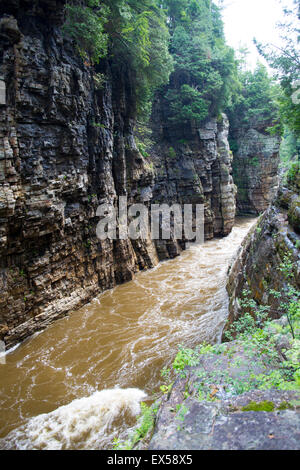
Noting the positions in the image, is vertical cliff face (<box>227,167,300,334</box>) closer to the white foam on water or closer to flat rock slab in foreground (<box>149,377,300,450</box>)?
flat rock slab in foreground (<box>149,377,300,450</box>)

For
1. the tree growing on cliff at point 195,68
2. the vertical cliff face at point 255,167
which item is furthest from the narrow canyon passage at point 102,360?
the vertical cliff face at point 255,167

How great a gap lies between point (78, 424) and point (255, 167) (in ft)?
83.4

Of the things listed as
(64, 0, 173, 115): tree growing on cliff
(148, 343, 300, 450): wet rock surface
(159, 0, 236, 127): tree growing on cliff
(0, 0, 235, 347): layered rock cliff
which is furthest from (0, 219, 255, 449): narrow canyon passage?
(159, 0, 236, 127): tree growing on cliff

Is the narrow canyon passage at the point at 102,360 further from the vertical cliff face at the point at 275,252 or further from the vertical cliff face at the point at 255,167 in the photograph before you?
the vertical cliff face at the point at 255,167

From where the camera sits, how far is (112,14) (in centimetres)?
1052

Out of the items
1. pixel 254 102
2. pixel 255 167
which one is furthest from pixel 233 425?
pixel 254 102

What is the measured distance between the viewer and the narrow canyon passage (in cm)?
537

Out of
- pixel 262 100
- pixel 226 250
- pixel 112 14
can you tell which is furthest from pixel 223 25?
pixel 226 250

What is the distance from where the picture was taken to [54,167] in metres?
9.21

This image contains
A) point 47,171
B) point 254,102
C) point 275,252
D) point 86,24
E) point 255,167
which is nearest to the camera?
point 275,252

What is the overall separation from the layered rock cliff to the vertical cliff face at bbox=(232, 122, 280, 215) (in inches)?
618

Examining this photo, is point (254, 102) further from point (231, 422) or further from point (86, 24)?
point (231, 422)
